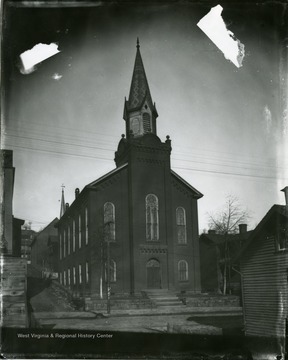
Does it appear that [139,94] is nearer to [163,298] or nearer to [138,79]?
[138,79]

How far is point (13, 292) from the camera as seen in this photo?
24.6 ft

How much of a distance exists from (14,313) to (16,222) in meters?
1.82

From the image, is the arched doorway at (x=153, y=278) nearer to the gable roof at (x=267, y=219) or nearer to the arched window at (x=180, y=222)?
the arched window at (x=180, y=222)

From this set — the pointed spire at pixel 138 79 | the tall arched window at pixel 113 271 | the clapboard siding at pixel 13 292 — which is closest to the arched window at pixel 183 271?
the tall arched window at pixel 113 271

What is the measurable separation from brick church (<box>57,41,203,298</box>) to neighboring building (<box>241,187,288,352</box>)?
2229mm

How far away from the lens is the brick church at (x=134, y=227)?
13000 millimetres

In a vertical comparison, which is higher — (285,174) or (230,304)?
(285,174)

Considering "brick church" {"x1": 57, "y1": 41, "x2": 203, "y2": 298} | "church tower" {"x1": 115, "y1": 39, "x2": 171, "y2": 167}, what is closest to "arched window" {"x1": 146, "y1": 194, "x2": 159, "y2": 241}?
"brick church" {"x1": 57, "y1": 41, "x2": 203, "y2": 298}

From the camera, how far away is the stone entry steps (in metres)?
14.4

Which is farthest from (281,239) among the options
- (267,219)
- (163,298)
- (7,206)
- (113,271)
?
(113,271)

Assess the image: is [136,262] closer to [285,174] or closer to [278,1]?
[285,174]

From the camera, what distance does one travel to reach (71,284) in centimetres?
1897

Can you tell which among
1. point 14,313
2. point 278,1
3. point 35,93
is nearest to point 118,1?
point 35,93

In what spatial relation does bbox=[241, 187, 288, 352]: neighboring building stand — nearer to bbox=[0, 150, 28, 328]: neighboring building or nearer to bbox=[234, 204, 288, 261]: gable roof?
bbox=[234, 204, 288, 261]: gable roof
